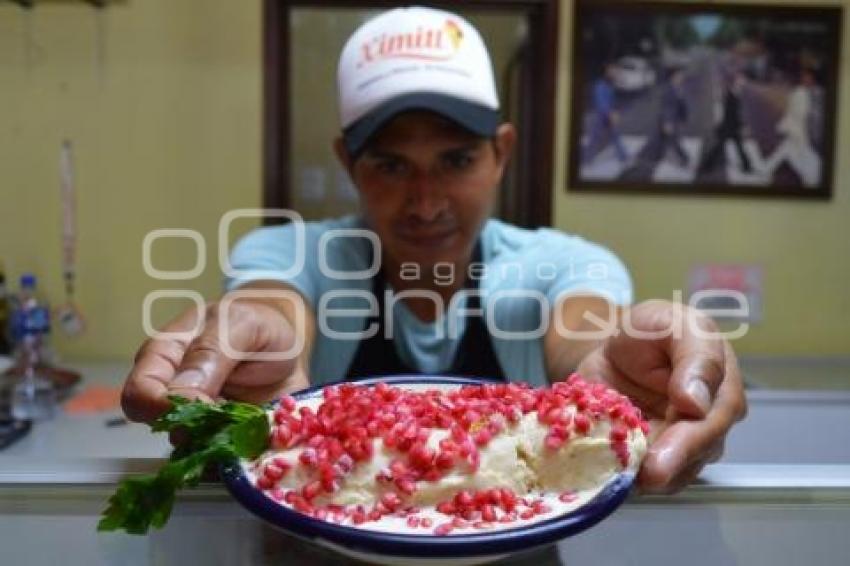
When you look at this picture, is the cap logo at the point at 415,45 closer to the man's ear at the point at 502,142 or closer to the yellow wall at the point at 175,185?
the man's ear at the point at 502,142

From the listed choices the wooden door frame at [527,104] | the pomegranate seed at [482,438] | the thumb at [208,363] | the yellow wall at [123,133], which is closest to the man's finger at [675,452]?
the pomegranate seed at [482,438]

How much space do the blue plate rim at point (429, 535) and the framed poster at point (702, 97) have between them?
1588mm

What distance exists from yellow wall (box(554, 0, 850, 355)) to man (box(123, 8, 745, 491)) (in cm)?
80

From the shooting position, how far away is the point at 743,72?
198 cm

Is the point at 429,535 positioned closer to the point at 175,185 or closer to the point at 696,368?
the point at 696,368

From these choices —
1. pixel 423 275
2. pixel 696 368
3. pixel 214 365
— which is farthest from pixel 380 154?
pixel 696 368

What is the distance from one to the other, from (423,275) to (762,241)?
4.00ft

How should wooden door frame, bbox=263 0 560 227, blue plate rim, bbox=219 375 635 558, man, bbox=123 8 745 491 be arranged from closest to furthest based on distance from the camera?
blue plate rim, bbox=219 375 635 558
man, bbox=123 8 745 491
wooden door frame, bbox=263 0 560 227

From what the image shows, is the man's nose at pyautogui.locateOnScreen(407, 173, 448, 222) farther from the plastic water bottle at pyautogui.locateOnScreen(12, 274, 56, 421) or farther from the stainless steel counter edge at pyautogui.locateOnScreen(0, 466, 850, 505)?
the plastic water bottle at pyautogui.locateOnScreen(12, 274, 56, 421)

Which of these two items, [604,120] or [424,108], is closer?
[424,108]

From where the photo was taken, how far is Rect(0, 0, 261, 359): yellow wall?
6.37 feet

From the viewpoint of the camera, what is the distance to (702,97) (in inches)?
78.0

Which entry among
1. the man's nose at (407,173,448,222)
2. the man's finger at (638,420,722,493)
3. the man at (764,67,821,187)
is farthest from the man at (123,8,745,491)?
the man at (764,67,821,187)

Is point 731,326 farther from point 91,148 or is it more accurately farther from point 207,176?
point 91,148
